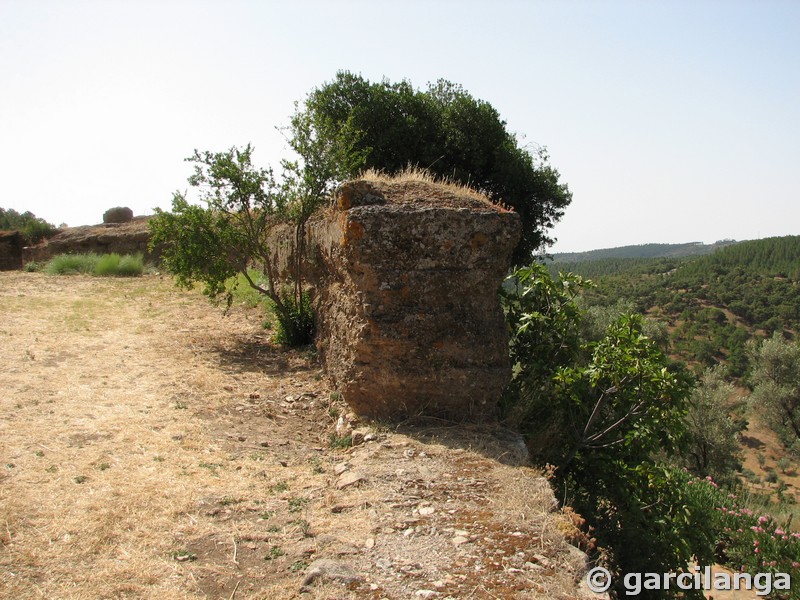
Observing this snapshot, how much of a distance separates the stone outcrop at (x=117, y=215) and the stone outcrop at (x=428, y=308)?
17051mm

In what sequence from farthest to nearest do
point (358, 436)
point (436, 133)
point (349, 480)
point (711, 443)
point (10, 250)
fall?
point (711, 443), point (10, 250), point (436, 133), point (358, 436), point (349, 480)

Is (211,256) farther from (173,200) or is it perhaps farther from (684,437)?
(684,437)

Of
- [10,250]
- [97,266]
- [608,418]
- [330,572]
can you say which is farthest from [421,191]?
[10,250]

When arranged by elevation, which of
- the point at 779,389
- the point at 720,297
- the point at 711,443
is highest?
the point at 720,297

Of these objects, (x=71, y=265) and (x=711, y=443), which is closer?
(x=71, y=265)

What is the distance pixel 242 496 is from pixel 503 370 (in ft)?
7.52

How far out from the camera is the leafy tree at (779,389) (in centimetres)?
2208

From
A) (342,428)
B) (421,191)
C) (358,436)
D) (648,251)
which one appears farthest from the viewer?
(648,251)

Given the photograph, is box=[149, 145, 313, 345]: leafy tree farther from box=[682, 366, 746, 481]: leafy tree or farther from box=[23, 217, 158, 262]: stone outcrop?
box=[682, 366, 746, 481]: leafy tree

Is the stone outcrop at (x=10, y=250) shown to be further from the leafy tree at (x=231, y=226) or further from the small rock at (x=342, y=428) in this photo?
the small rock at (x=342, y=428)

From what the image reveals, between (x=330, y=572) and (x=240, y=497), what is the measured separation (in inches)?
43.2

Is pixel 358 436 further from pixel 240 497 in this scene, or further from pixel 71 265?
pixel 71 265

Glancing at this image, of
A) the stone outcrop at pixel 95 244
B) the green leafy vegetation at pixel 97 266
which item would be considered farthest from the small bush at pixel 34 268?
the stone outcrop at pixel 95 244

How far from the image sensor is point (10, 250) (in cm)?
1611
